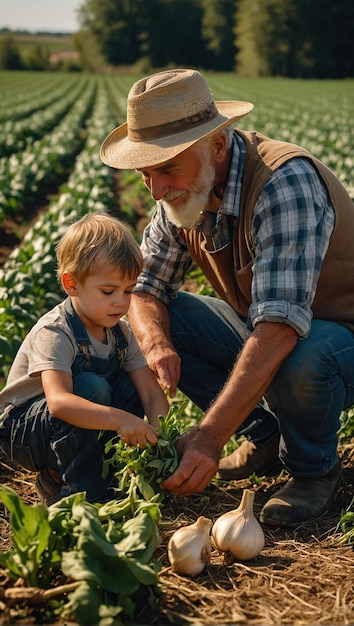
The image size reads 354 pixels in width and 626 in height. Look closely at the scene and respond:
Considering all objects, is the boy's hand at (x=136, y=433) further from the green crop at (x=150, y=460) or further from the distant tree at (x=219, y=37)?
the distant tree at (x=219, y=37)

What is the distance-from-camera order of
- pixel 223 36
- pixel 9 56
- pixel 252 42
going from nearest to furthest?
pixel 252 42
pixel 9 56
pixel 223 36

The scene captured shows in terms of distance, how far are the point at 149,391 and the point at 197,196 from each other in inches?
33.2

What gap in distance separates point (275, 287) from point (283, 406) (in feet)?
1.80

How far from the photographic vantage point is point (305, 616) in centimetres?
242

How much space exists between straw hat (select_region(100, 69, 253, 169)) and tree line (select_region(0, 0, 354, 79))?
73393 millimetres

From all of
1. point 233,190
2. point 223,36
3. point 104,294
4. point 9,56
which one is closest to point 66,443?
point 104,294

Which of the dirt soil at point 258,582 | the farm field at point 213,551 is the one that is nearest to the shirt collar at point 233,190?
the farm field at point 213,551

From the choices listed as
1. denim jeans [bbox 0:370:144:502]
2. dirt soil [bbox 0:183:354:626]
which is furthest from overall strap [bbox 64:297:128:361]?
dirt soil [bbox 0:183:354:626]

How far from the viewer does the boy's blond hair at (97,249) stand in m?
3.04

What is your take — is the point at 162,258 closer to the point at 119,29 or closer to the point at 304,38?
the point at 304,38

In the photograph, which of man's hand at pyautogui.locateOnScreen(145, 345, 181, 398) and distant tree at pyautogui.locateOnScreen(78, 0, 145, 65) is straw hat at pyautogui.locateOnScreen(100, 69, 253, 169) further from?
distant tree at pyautogui.locateOnScreen(78, 0, 145, 65)

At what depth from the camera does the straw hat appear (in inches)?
128

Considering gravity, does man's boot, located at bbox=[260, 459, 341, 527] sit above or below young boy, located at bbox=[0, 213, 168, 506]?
below

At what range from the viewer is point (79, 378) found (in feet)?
10.3
